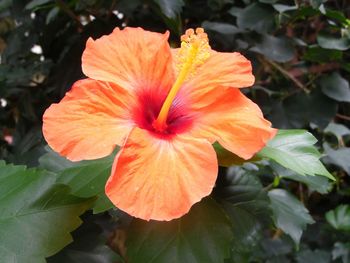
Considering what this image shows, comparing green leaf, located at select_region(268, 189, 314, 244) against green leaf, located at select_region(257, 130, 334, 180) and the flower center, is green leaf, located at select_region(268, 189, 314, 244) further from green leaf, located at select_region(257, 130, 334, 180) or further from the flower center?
the flower center

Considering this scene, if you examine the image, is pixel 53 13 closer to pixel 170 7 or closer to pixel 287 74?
pixel 170 7

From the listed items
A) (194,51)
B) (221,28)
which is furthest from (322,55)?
(194,51)

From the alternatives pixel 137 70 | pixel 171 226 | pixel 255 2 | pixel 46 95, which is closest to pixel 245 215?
pixel 171 226

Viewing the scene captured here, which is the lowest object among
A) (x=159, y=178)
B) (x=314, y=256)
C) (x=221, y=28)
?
(x=314, y=256)

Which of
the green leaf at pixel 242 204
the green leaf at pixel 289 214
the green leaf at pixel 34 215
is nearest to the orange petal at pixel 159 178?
the green leaf at pixel 34 215

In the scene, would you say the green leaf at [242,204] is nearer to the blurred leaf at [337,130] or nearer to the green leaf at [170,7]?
the green leaf at [170,7]

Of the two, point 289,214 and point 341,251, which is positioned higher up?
point 289,214

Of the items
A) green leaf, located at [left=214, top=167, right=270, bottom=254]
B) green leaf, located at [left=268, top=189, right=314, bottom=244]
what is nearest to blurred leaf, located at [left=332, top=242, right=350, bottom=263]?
green leaf, located at [left=268, top=189, right=314, bottom=244]

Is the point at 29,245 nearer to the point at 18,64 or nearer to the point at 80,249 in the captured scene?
the point at 80,249
